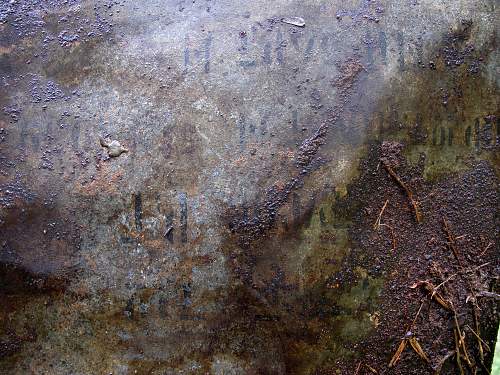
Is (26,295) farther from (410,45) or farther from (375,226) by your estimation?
(410,45)

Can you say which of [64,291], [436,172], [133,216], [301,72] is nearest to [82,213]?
[133,216]

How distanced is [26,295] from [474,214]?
2163 mm

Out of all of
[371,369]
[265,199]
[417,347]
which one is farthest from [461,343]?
[265,199]

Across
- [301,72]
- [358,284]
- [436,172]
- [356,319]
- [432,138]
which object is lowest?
[356,319]

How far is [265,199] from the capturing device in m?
2.15

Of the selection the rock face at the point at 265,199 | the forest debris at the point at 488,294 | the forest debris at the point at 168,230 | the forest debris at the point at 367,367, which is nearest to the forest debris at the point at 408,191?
the rock face at the point at 265,199

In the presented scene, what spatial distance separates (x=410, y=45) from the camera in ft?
7.13

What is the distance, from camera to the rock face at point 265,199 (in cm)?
214

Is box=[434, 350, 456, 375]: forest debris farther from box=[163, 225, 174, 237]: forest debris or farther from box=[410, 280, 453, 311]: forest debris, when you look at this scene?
A: box=[163, 225, 174, 237]: forest debris

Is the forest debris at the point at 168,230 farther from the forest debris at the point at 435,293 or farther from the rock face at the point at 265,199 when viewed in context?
the forest debris at the point at 435,293

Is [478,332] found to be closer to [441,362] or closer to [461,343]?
[461,343]

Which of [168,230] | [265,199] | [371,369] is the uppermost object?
[265,199]

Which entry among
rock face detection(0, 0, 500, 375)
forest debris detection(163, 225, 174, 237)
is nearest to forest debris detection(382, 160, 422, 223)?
rock face detection(0, 0, 500, 375)

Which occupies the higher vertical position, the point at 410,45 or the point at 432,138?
the point at 410,45
